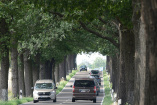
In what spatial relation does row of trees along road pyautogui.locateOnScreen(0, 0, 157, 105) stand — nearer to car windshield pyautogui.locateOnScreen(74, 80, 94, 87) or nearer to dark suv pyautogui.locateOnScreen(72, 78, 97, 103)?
car windshield pyautogui.locateOnScreen(74, 80, 94, 87)

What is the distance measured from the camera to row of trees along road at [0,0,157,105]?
13688mm

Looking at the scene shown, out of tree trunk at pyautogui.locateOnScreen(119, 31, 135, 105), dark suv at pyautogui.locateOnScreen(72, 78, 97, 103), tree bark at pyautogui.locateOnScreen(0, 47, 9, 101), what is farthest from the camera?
dark suv at pyautogui.locateOnScreen(72, 78, 97, 103)

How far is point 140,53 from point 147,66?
869 mm

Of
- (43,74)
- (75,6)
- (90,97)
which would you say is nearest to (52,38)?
(90,97)

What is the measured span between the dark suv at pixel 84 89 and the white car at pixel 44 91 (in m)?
2.16

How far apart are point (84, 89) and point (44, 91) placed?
3.47m

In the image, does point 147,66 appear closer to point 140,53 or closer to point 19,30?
point 140,53

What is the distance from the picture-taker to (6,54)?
106 ft

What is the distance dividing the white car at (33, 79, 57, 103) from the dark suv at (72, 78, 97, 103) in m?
2.16

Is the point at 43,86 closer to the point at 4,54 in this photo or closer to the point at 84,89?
the point at 84,89

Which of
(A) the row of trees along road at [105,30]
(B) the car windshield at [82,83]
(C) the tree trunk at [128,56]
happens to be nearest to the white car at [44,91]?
(A) the row of trees along road at [105,30]

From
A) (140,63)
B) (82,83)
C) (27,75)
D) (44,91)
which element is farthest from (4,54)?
(140,63)

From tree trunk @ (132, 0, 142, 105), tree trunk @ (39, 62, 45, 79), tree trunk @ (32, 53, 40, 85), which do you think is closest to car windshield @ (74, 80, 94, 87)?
tree trunk @ (32, 53, 40, 85)

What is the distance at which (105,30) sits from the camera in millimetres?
32406
